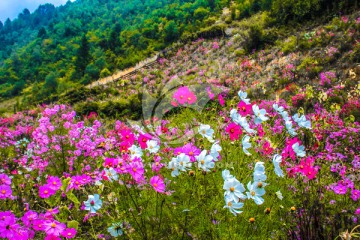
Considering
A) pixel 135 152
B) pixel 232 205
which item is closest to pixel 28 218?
pixel 135 152

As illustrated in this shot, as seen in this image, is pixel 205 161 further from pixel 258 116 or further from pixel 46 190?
pixel 46 190

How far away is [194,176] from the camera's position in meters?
2.06

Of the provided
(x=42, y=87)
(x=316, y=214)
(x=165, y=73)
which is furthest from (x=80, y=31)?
(x=316, y=214)

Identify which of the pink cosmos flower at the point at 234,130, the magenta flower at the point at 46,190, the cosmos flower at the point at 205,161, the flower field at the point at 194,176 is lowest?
the flower field at the point at 194,176

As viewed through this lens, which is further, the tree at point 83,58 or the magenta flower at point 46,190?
the tree at point 83,58

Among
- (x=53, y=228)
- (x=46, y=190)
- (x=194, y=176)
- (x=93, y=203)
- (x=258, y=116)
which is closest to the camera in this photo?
(x=53, y=228)

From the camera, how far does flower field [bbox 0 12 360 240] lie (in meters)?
1.93

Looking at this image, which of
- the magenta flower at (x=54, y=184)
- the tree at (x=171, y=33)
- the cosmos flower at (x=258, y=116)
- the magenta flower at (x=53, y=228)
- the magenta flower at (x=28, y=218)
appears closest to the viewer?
the magenta flower at (x=53, y=228)

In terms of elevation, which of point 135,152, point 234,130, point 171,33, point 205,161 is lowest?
point 171,33

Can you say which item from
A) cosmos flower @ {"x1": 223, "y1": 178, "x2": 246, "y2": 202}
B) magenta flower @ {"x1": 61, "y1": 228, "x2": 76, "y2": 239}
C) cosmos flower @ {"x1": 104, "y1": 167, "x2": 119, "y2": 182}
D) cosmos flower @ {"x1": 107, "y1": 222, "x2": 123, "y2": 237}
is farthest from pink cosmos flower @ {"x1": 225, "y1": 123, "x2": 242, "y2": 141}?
magenta flower @ {"x1": 61, "y1": 228, "x2": 76, "y2": 239}

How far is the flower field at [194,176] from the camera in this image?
193 cm

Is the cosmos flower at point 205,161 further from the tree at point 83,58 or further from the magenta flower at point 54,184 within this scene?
the tree at point 83,58

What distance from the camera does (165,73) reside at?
25.4 metres

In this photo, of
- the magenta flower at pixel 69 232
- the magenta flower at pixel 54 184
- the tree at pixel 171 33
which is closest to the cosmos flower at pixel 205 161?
the magenta flower at pixel 69 232
